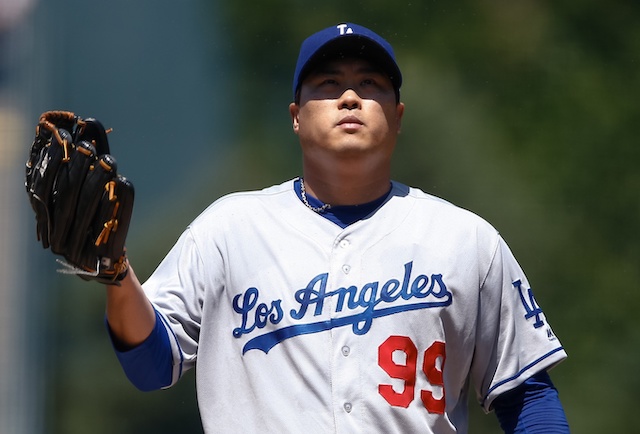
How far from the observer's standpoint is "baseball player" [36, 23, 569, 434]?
2.01m

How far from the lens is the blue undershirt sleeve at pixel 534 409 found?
2115mm

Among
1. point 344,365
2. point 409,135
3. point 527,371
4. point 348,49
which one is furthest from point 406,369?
point 409,135

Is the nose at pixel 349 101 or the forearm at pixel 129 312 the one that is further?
the nose at pixel 349 101

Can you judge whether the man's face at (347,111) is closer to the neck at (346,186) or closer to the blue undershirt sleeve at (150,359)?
the neck at (346,186)

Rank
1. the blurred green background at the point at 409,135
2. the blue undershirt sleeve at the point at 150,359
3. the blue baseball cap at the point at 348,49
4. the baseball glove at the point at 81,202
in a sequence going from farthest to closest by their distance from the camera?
the blurred green background at the point at 409,135
the blue baseball cap at the point at 348,49
the blue undershirt sleeve at the point at 150,359
the baseball glove at the point at 81,202

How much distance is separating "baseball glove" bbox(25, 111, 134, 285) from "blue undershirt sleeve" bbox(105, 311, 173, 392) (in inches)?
7.0

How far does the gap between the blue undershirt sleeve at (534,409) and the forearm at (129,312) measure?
0.74 meters

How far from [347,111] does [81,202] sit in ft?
1.96

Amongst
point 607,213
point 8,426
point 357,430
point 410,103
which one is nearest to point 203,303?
point 357,430

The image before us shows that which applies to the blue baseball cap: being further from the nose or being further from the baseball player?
the nose

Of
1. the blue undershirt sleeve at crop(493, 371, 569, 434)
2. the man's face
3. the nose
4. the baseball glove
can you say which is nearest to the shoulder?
the man's face

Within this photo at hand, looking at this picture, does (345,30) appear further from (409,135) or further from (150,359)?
(409,135)

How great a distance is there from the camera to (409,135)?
3910mm

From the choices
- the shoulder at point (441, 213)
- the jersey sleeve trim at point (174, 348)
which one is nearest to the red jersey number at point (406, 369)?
the shoulder at point (441, 213)
